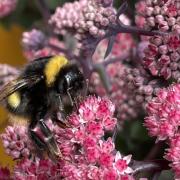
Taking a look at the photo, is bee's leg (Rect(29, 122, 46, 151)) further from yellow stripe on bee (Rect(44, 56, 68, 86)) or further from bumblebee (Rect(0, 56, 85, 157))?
yellow stripe on bee (Rect(44, 56, 68, 86))

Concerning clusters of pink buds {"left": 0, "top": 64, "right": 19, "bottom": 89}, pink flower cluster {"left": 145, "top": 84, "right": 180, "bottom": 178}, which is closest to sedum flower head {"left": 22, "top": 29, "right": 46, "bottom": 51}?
clusters of pink buds {"left": 0, "top": 64, "right": 19, "bottom": 89}

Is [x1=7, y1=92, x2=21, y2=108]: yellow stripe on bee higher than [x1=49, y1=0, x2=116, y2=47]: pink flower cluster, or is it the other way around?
[x1=49, y1=0, x2=116, y2=47]: pink flower cluster

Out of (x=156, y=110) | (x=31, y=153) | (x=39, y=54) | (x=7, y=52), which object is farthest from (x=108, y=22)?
(x=7, y=52)

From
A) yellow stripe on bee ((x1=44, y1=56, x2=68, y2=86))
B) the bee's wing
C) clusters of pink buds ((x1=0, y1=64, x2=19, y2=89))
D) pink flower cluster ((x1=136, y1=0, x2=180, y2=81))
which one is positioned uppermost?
the bee's wing

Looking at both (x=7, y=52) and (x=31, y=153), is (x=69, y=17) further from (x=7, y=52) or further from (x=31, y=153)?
(x=7, y=52)

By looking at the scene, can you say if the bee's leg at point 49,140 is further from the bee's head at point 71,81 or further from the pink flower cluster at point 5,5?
the pink flower cluster at point 5,5
